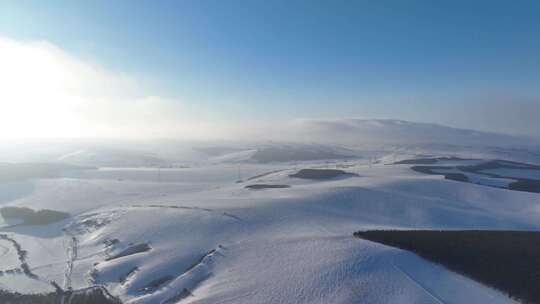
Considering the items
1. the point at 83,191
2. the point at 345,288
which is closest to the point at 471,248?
the point at 345,288

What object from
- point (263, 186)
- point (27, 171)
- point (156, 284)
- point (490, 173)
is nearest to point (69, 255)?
point (156, 284)

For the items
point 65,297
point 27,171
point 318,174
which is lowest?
point 65,297

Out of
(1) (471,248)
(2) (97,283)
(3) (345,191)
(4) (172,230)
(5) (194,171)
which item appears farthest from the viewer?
(5) (194,171)

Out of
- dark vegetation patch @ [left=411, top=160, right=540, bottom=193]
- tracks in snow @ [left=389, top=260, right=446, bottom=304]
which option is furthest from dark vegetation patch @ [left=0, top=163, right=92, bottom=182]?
dark vegetation patch @ [left=411, top=160, right=540, bottom=193]

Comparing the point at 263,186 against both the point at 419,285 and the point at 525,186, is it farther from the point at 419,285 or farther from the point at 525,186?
the point at 525,186

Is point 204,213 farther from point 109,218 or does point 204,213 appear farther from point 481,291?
Result: point 481,291

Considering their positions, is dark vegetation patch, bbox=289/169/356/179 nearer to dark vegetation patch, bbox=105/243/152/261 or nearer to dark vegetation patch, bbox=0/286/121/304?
dark vegetation patch, bbox=105/243/152/261
